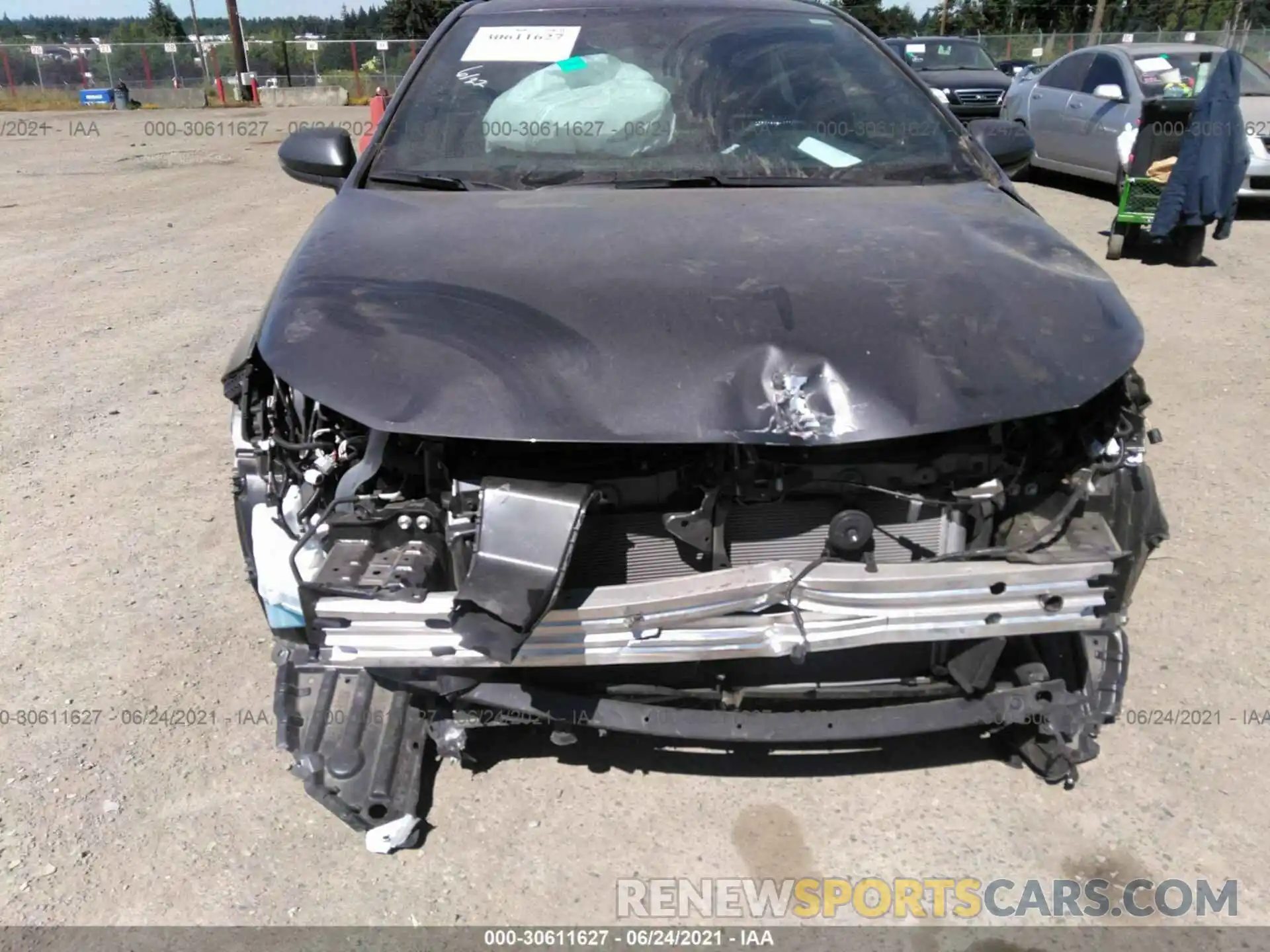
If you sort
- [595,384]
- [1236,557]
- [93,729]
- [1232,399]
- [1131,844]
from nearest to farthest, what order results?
[595,384] → [1131,844] → [93,729] → [1236,557] → [1232,399]

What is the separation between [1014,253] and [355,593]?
5.70 ft

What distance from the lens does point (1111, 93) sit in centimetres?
940

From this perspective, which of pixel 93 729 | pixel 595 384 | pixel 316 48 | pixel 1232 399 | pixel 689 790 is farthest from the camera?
pixel 316 48

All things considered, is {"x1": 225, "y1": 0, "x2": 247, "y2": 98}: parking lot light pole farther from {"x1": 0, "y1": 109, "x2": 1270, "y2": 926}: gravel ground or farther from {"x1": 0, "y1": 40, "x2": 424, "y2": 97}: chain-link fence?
{"x1": 0, "y1": 109, "x2": 1270, "y2": 926}: gravel ground

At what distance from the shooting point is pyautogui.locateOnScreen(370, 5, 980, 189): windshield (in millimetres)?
2949

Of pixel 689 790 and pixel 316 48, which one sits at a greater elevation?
pixel 316 48

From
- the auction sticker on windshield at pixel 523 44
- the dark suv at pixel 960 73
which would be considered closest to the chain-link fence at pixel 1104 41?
the dark suv at pixel 960 73

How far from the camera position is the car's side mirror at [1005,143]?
10.8ft

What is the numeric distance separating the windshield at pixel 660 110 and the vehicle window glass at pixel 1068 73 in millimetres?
8481

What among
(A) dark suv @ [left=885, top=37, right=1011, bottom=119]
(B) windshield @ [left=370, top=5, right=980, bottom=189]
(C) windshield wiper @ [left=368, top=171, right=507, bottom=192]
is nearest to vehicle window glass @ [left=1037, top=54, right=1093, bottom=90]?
(A) dark suv @ [left=885, top=37, right=1011, bottom=119]

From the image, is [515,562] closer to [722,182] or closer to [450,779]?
[450,779]

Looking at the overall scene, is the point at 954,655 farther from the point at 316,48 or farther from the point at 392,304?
the point at 316,48

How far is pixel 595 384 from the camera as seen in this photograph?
1921 millimetres

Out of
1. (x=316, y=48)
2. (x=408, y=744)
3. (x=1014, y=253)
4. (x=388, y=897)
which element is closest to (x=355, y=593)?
(x=408, y=744)
